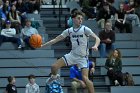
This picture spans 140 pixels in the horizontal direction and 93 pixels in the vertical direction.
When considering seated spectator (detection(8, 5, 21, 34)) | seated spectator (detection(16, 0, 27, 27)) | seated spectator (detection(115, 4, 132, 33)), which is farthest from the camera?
seated spectator (detection(115, 4, 132, 33))

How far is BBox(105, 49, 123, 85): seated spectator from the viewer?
17.2 metres

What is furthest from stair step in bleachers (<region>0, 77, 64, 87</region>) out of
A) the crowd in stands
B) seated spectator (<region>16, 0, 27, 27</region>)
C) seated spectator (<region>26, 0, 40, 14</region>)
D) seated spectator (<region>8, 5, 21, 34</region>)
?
seated spectator (<region>26, 0, 40, 14</region>)

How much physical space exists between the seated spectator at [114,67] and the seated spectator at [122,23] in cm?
267

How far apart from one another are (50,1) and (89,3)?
2996 millimetres

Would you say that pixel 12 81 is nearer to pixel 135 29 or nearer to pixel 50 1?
pixel 135 29

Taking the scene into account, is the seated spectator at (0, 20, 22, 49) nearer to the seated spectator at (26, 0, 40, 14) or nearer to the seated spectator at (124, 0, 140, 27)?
the seated spectator at (26, 0, 40, 14)

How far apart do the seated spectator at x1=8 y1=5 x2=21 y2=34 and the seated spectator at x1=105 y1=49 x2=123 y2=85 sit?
3.37 meters

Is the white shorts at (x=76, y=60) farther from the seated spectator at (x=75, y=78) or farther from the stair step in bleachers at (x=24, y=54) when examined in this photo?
the stair step in bleachers at (x=24, y=54)

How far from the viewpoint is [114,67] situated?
17.4m

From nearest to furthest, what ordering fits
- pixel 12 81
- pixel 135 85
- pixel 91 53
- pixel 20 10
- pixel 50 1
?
pixel 12 81, pixel 135 85, pixel 91 53, pixel 20 10, pixel 50 1

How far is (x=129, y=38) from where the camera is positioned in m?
19.9

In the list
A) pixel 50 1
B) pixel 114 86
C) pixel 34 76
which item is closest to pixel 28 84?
pixel 34 76

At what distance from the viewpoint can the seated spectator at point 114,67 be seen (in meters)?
17.2

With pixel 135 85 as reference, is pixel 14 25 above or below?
above
